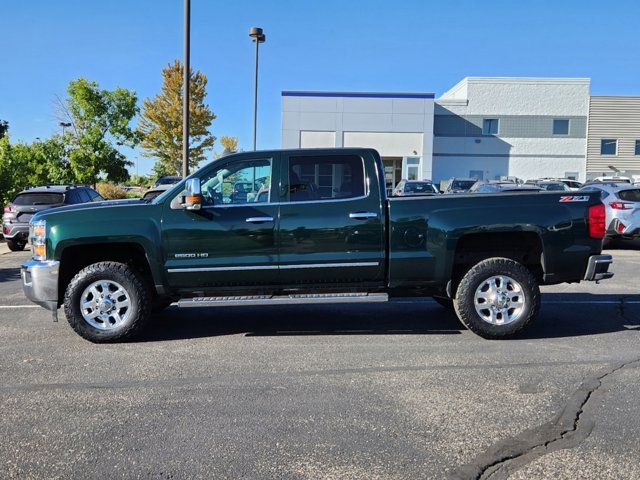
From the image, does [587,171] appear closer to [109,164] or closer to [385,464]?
[109,164]

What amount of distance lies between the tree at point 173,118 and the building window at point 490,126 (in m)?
21.4

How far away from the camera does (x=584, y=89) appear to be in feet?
146

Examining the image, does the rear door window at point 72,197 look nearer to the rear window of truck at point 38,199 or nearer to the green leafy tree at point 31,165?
the rear window of truck at point 38,199

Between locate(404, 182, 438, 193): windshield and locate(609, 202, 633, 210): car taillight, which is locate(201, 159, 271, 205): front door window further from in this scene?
locate(404, 182, 438, 193): windshield

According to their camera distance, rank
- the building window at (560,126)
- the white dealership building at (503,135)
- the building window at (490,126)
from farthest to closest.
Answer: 1. the building window at (560,126)
2. the building window at (490,126)
3. the white dealership building at (503,135)

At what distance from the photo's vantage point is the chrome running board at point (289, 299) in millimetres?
5809

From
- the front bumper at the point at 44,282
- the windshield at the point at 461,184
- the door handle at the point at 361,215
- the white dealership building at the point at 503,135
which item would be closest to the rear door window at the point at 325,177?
the door handle at the point at 361,215

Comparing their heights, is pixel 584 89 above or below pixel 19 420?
above

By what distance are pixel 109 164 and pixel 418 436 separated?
24.9m

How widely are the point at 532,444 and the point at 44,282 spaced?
15.8 ft

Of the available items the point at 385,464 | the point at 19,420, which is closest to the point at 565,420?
the point at 385,464

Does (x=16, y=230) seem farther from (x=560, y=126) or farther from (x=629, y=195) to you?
(x=560, y=126)

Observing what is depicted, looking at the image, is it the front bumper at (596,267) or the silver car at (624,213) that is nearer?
the front bumper at (596,267)

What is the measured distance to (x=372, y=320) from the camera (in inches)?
272
